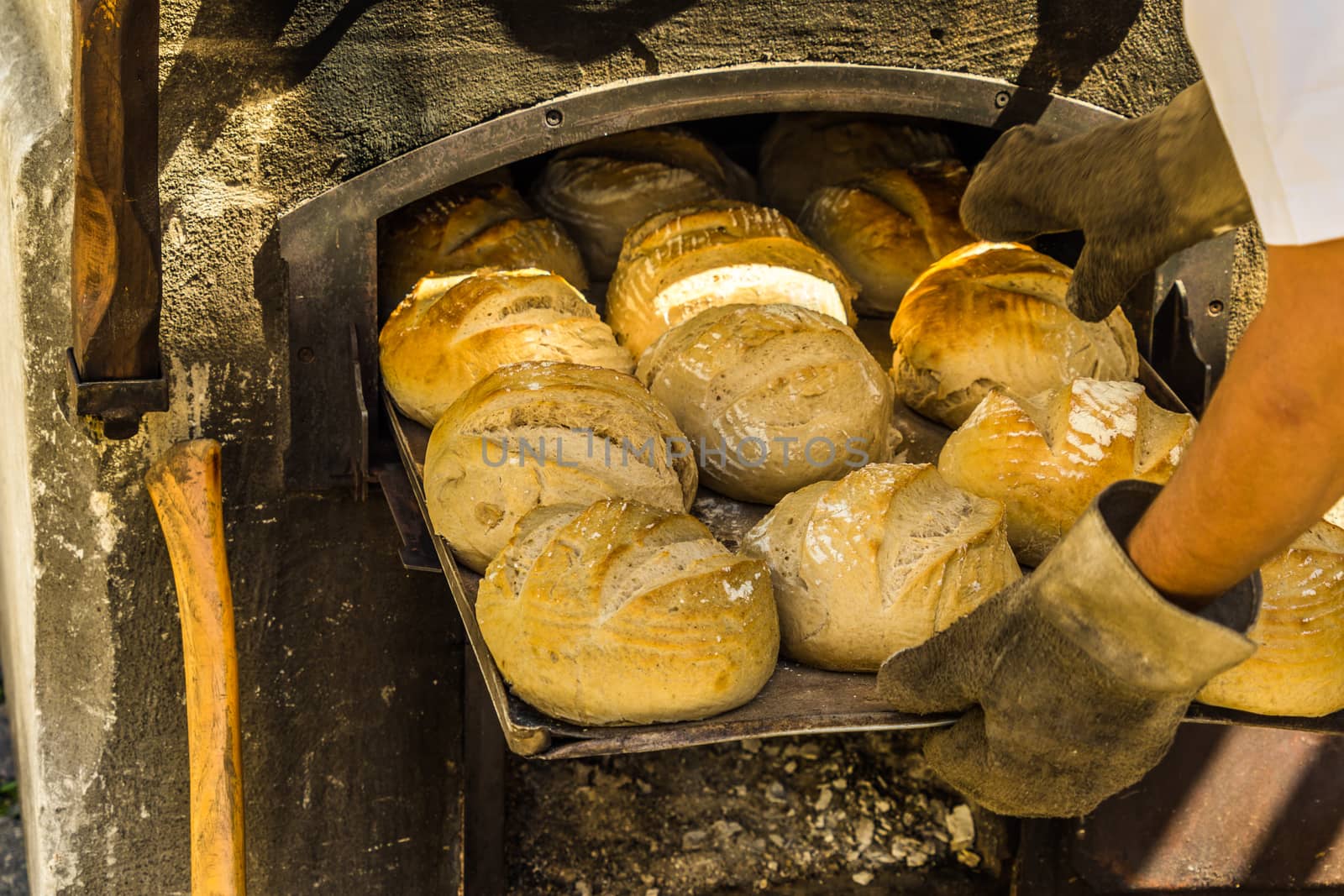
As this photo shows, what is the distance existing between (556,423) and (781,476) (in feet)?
1.29

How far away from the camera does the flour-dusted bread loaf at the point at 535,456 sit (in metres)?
1.75

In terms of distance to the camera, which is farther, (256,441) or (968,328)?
(256,441)

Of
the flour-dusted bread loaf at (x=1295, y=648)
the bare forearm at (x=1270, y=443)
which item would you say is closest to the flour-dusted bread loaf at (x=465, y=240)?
the flour-dusted bread loaf at (x=1295, y=648)

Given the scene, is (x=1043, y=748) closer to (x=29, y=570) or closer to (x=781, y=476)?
(x=781, y=476)

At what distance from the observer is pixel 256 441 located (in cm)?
233

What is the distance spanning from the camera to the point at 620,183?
8.61 ft

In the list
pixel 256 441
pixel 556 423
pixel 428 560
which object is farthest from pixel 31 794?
pixel 556 423

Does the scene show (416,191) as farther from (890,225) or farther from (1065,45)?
(1065,45)

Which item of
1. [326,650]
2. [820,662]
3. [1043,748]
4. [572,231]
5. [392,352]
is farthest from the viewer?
[572,231]

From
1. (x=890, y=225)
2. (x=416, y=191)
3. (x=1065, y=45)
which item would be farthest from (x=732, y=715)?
(x=1065, y=45)

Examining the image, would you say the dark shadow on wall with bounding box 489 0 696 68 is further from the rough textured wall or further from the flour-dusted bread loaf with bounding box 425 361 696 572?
the flour-dusted bread loaf with bounding box 425 361 696 572

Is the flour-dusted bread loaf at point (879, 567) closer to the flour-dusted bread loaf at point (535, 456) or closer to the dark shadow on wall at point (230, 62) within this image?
the flour-dusted bread loaf at point (535, 456)

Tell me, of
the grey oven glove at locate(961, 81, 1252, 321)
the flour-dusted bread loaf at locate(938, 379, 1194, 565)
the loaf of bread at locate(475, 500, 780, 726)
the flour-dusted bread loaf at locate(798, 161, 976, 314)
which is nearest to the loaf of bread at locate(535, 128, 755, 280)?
the flour-dusted bread loaf at locate(798, 161, 976, 314)

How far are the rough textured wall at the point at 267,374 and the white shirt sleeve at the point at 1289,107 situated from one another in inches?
53.0
